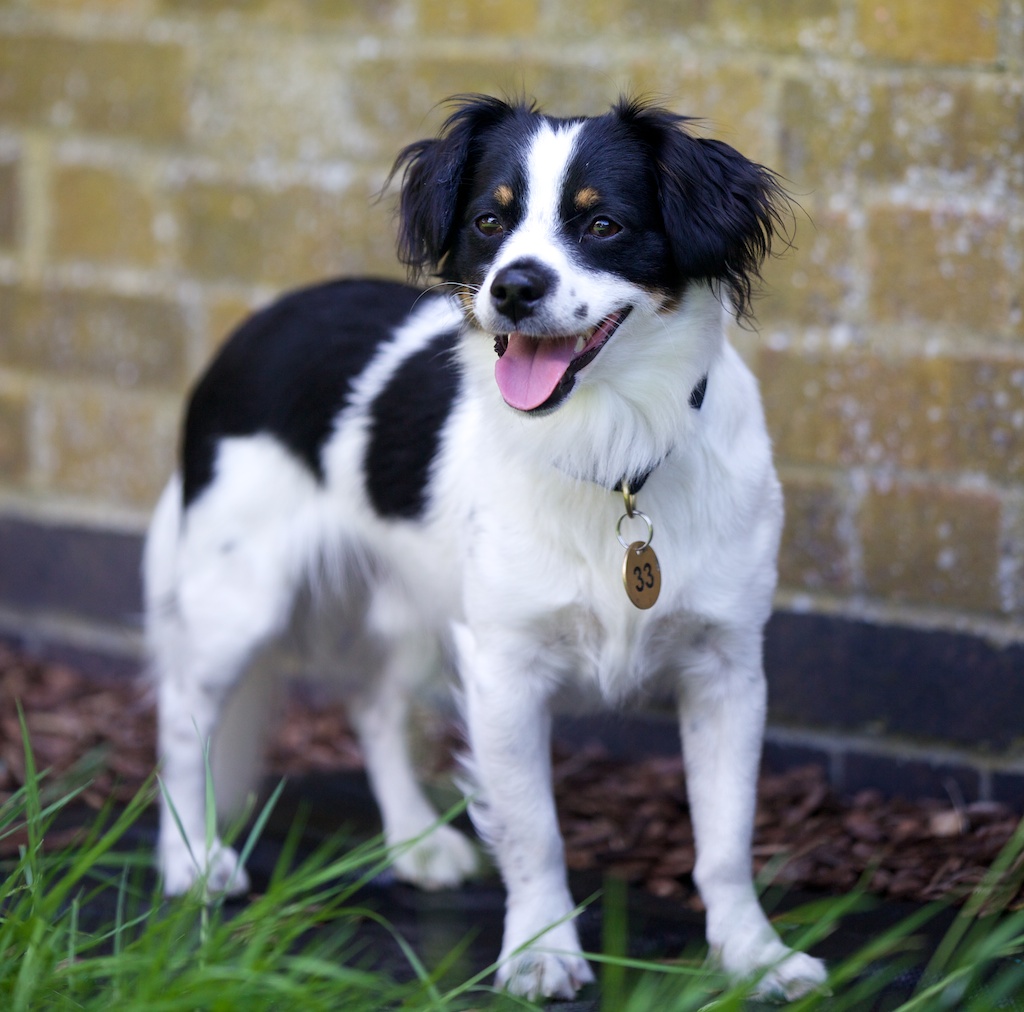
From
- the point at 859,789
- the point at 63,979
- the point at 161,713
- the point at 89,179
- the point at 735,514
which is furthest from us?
the point at 89,179

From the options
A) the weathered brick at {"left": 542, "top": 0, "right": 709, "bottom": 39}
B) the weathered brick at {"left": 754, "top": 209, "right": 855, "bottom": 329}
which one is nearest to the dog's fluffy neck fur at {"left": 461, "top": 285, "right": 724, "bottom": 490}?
the weathered brick at {"left": 754, "top": 209, "right": 855, "bottom": 329}

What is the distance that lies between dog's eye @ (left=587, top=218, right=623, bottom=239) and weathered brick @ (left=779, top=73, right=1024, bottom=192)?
44.3 inches

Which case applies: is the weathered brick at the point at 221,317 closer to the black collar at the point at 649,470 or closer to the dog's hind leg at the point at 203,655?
the dog's hind leg at the point at 203,655

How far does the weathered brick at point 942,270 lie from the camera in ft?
9.86

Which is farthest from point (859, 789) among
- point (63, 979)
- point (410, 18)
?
point (410, 18)

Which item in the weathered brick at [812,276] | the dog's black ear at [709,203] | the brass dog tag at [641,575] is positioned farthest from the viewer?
the weathered brick at [812,276]

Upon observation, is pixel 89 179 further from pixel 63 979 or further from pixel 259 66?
pixel 63 979

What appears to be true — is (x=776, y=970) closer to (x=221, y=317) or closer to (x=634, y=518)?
(x=634, y=518)

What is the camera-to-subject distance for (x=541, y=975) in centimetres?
230

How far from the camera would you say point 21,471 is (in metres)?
4.25

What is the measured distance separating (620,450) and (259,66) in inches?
79.6

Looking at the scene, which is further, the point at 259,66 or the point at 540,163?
the point at 259,66

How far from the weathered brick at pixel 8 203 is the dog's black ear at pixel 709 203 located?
2540mm

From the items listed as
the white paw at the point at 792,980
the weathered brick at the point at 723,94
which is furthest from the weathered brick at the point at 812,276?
the white paw at the point at 792,980
